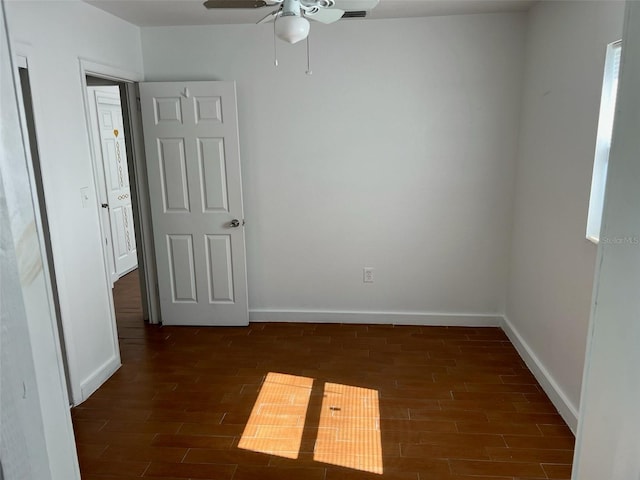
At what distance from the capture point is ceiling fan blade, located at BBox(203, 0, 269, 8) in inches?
77.7

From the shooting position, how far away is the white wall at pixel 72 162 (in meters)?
2.49

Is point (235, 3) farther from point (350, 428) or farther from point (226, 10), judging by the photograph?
point (350, 428)

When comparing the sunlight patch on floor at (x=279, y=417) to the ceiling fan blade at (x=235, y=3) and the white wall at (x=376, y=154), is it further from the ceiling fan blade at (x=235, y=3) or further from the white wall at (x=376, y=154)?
the ceiling fan blade at (x=235, y=3)

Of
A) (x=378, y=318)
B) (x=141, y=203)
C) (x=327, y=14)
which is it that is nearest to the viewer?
(x=327, y=14)

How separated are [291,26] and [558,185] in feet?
6.41

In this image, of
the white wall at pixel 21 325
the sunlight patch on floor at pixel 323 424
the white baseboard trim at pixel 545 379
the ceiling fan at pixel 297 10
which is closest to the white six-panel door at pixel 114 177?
the sunlight patch on floor at pixel 323 424

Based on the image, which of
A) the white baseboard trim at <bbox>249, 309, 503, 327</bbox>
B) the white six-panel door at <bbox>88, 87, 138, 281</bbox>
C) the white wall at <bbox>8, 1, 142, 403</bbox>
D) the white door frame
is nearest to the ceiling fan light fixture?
the white wall at <bbox>8, 1, 142, 403</bbox>

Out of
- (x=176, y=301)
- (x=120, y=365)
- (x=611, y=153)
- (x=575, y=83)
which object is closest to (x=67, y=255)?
(x=120, y=365)

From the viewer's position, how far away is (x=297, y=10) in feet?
6.22

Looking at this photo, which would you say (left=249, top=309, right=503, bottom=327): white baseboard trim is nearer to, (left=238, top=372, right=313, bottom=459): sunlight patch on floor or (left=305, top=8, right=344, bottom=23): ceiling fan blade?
(left=238, top=372, right=313, bottom=459): sunlight patch on floor

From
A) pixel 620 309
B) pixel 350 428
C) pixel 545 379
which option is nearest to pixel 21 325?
pixel 620 309

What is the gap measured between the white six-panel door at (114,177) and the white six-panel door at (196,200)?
4.89 ft

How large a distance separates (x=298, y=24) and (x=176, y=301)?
2.85m

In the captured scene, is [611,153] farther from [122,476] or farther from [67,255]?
[67,255]
